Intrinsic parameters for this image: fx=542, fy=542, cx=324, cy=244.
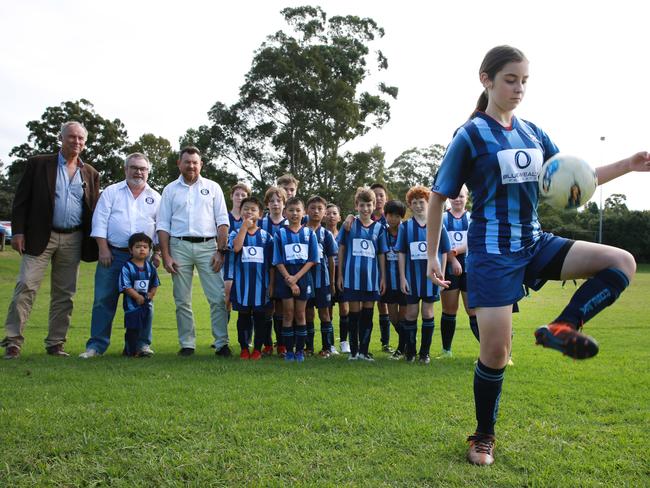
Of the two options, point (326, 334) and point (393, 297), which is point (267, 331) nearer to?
point (326, 334)

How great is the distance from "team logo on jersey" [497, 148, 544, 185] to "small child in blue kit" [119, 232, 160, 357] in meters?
4.69

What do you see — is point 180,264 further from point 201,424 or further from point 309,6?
point 309,6

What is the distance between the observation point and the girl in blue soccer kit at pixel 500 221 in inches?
123

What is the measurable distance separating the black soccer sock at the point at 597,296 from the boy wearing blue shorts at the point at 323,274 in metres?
4.26

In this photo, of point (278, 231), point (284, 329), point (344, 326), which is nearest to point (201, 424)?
point (284, 329)

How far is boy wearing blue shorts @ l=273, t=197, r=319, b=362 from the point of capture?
650 centimetres

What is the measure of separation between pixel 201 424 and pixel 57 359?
314 cm

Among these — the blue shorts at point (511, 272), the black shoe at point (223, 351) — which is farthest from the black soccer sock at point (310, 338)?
the blue shorts at point (511, 272)

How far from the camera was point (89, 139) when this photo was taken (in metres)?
36.2

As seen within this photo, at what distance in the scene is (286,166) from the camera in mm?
33312

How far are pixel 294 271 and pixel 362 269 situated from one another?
0.84 m

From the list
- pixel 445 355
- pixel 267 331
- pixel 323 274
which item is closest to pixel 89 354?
pixel 267 331

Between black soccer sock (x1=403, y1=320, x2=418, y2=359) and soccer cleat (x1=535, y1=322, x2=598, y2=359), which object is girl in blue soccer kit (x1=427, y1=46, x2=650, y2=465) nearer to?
soccer cleat (x1=535, y1=322, x2=598, y2=359)

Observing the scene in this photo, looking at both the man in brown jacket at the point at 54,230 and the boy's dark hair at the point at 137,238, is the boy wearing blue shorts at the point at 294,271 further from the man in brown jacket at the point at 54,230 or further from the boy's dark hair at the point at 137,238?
the man in brown jacket at the point at 54,230
